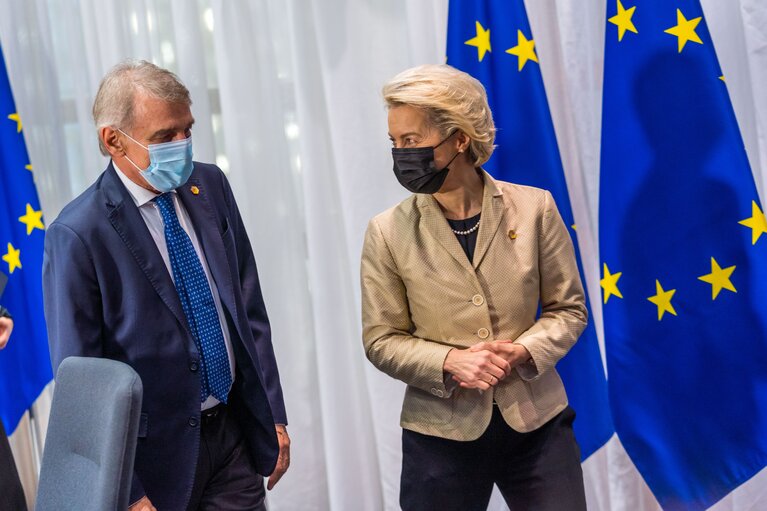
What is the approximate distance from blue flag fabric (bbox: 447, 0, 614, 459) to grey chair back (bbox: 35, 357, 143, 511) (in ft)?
5.28

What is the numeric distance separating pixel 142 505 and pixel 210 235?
0.66m

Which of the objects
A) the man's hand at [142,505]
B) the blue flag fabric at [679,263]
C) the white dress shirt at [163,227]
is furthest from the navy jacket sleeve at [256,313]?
the blue flag fabric at [679,263]

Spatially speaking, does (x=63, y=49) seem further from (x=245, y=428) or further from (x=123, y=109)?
(x=245, y=428)

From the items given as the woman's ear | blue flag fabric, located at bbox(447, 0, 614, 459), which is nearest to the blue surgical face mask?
the woman's ear

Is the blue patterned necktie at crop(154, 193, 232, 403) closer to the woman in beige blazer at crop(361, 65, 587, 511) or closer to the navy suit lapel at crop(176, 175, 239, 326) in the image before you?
the navy suit lapel at crop(176, 175, 239, 326)

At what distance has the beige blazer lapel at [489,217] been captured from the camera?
2.19 m

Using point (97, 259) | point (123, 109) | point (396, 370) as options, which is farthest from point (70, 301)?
point (396, 370)

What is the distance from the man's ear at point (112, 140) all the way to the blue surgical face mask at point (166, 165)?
0.06ft

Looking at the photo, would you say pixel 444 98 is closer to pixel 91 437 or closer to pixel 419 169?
pixel 419 169

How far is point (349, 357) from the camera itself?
3.54 m

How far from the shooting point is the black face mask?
221 cm

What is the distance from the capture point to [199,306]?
2.15 metres

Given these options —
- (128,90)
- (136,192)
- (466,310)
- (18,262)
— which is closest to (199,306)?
(136,192)

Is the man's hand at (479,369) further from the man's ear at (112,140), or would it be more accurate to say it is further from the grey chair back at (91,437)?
the man's ear at (112,140)
